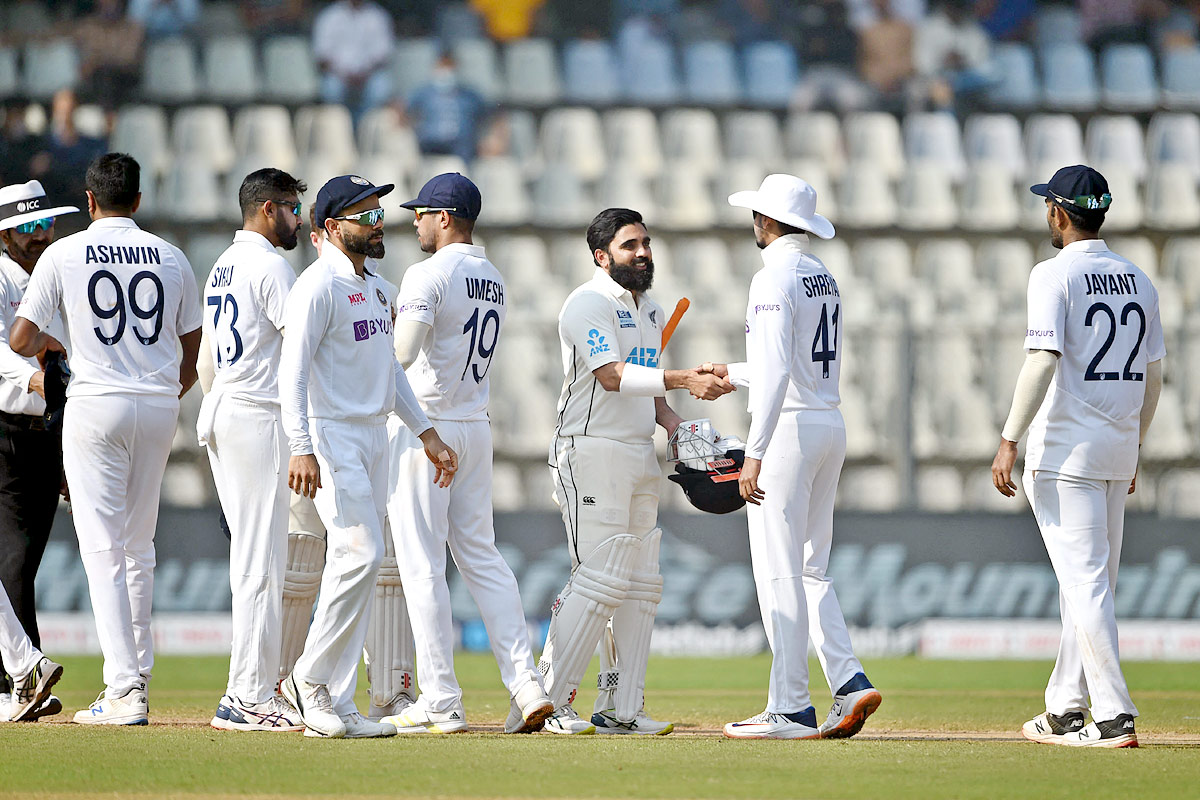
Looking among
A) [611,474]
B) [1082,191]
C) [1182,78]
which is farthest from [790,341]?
[1182,78]

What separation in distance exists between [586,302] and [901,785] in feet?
7.38

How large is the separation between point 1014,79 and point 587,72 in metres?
4.12

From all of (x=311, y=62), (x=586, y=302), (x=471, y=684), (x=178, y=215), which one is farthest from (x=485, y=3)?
(x=586, y=302)

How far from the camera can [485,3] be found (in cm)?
1429

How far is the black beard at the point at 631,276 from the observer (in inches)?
231

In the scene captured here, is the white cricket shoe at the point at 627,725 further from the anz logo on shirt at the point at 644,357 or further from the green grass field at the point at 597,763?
the anz logo on shirt at the point at 644,357

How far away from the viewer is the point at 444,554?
5.68m

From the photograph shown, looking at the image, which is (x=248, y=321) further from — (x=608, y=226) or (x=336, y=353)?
(x=608, y=226)

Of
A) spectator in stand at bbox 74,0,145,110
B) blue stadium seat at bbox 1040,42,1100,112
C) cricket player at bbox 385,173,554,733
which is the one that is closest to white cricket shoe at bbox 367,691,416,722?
cricket player at bbox 385,173,554,733

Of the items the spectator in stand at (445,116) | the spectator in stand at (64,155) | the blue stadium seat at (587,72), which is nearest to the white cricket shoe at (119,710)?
the spectator in stand at (64,155)

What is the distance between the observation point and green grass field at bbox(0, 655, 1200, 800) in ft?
13.9

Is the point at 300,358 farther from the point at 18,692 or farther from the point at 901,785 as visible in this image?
the point at 901,785

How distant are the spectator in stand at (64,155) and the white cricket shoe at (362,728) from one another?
28.6ft

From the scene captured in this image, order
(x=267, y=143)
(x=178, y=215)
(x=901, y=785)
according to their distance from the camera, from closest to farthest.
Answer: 1. (x=901, y=785)
2. (x=178, y=215)
3. (x=267, y=143)
